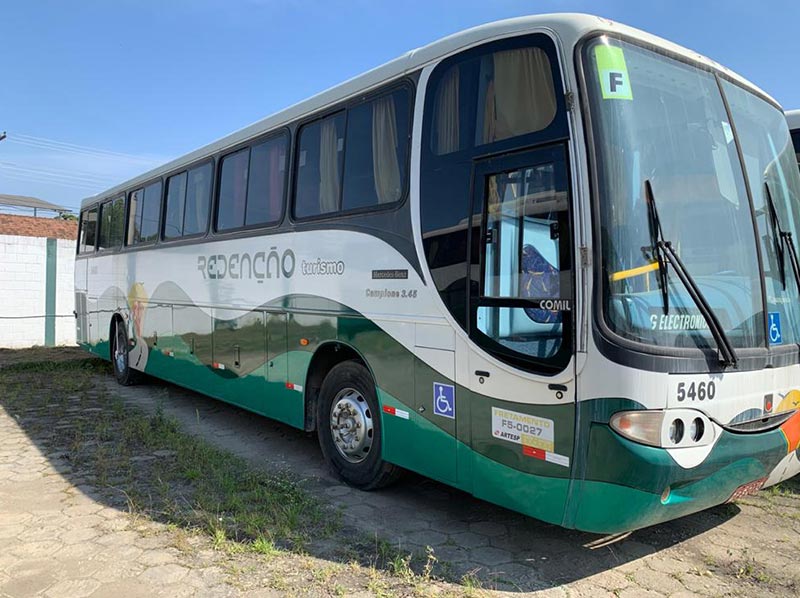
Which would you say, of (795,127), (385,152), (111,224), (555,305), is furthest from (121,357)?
(795,127)

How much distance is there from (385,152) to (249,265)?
92.7 inches

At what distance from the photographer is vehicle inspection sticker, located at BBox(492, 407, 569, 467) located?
343 cm

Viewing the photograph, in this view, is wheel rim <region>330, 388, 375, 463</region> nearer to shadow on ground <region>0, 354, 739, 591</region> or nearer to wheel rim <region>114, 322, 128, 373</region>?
shadow on ground <region>0, 354, 739, 591</region>

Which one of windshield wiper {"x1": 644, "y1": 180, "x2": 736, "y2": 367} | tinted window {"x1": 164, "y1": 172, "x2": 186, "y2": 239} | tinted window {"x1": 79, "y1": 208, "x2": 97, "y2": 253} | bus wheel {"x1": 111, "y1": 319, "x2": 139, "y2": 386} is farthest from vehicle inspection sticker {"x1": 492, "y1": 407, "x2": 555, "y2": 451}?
tinted window {"x1": 79, "y1": 208, "x2": 97, "y2": 253}

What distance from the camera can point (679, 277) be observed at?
3.29 m

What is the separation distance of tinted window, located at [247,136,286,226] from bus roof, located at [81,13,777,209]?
0.21 meters

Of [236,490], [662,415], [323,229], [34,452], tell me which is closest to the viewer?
[662,415]

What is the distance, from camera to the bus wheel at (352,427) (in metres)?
4.96

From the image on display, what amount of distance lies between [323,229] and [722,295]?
3.17 m

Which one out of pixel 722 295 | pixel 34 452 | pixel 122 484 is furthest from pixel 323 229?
pixel 34 452

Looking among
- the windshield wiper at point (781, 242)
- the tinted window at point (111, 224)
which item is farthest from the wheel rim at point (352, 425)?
the tinted window at point (111, 224)

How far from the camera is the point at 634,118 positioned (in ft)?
11.3

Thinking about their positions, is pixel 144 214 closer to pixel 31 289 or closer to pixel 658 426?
pixel 31 289

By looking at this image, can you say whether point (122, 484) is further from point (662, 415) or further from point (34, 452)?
point (662, 415)
